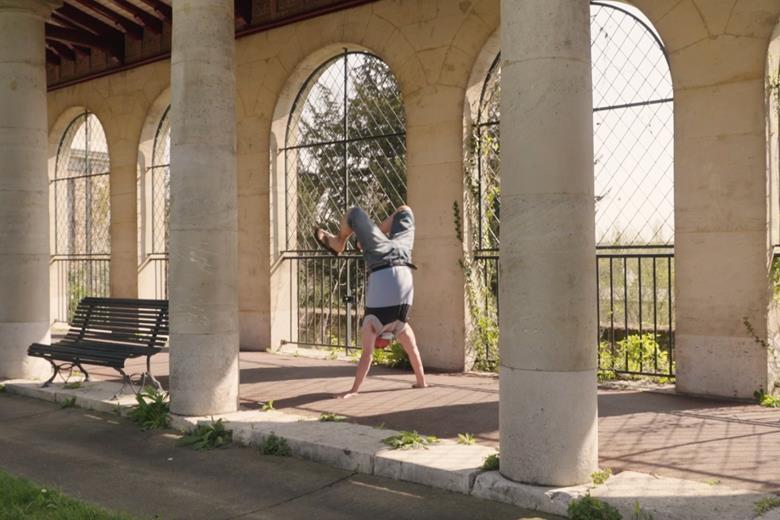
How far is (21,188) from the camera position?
→ 8.62 metres

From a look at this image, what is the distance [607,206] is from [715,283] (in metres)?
3.01

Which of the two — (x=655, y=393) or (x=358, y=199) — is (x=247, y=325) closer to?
(x=358, y=199)

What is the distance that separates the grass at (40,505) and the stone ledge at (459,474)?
5.21 feet

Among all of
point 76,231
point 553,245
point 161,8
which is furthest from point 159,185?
point 553,245

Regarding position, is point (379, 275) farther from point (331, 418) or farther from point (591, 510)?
point (591, 510)

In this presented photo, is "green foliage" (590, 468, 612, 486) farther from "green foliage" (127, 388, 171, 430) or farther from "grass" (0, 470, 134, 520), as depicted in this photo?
"green foliage" (127, 388, 171, 430)

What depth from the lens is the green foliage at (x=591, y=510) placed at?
12.9 feet

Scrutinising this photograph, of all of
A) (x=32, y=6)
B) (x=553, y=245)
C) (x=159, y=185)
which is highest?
(x=32, y=6)

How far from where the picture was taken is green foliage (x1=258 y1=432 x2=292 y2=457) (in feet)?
18.1

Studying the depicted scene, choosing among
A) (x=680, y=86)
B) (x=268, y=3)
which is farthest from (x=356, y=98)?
(x=680, y=86)

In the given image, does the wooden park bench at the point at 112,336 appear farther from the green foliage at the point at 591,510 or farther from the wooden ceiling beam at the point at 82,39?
the wooden ceiling beam at the point at 82,39

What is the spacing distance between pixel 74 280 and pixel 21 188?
831 centimetres

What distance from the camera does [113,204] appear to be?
13.9 metres

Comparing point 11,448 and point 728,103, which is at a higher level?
point 728,103
